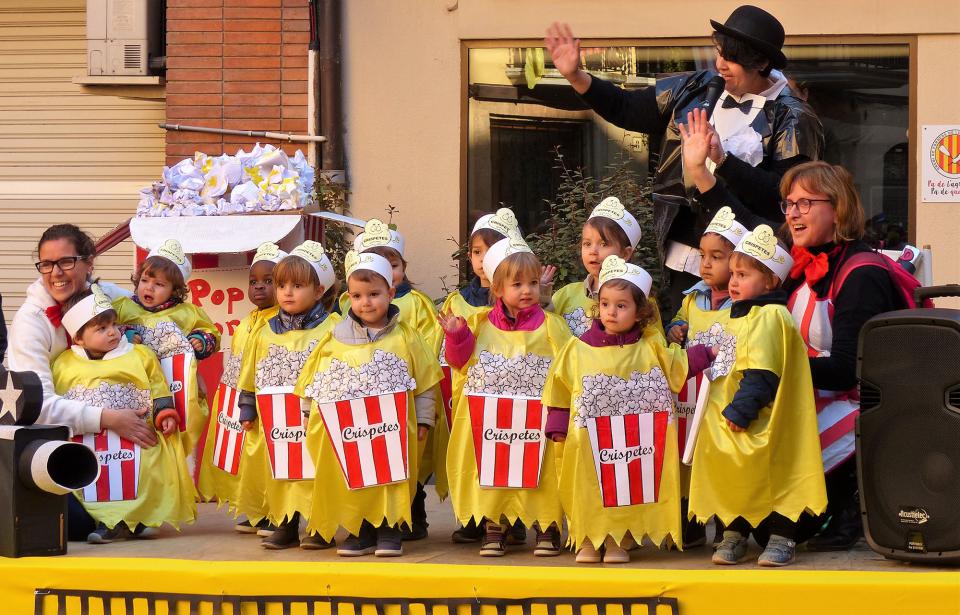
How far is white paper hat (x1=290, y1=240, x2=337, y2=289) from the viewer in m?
6.46

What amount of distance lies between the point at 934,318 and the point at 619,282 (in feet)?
4.18

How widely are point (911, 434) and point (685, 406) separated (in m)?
1.11

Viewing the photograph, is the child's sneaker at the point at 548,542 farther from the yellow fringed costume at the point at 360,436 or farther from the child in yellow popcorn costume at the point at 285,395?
the child in yellow popcorn costume at the point at 285,395

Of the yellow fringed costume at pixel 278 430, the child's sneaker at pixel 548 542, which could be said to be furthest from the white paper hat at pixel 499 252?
the child's sneaker at pixel 548 542

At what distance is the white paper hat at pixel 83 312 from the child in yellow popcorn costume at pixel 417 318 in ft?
3.91

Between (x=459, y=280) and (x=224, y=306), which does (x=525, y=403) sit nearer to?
(x=224, y=306)

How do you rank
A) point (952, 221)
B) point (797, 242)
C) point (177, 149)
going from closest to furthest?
point (797, 242) < point (952, 221) < point (177, 149)

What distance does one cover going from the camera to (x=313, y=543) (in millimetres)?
6055

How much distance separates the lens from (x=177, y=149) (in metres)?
10.0

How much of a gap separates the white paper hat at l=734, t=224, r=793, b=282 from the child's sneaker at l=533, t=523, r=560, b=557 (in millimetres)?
1490

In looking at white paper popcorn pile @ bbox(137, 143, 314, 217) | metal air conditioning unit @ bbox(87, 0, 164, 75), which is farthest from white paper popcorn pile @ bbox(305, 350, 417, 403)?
metal air conditioning unit @ bbox(87, 0, 164, 75)

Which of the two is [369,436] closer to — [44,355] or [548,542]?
[548,542]

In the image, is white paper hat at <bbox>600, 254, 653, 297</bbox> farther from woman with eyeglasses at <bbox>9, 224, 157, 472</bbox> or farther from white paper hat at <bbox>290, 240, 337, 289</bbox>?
woman with eyeglasses at <bbox>9, 224, 157, 472</bbox>

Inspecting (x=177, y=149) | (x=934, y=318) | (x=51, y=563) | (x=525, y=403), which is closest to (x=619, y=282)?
(x=525, y=403)
